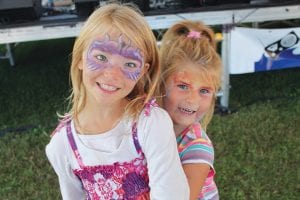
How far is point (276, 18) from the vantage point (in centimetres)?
388

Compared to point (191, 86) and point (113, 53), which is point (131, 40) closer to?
point (113, 53)

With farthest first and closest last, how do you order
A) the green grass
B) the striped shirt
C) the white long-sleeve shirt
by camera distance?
1. the green grass
2. the striped shirt
3. the white long-sleeve shirt

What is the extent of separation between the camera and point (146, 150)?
54.4 inches

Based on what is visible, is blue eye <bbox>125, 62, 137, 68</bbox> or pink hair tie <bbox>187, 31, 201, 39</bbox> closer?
blue eye <bbox>125, 62, 137, 68</bbox>

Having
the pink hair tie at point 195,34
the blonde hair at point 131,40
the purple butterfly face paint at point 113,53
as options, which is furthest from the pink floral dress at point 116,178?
the pink hair tie at point 195,34

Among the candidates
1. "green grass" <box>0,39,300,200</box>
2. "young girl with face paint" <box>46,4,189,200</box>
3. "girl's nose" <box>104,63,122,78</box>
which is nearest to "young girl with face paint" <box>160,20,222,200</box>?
"young girl with face paint" <box>46,4,189,200</box>

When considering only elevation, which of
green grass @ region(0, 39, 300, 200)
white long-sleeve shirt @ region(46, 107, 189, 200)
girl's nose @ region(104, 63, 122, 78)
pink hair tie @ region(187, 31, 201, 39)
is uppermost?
pink hair tie @ region(187, 31, 201, 39)

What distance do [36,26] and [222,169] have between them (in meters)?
1.83

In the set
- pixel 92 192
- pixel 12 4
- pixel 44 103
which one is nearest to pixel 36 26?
pixel 12 4

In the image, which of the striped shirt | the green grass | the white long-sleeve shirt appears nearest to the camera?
the white long-sleeve shirt

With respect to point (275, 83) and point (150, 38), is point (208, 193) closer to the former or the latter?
point (150, 38)

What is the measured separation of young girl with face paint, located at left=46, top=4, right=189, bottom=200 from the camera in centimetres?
137

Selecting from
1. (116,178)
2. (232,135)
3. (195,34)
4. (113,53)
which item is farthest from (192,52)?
(232,135)

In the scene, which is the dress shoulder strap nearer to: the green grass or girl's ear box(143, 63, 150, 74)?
girl's ear box(143, 63, 150, 74)
